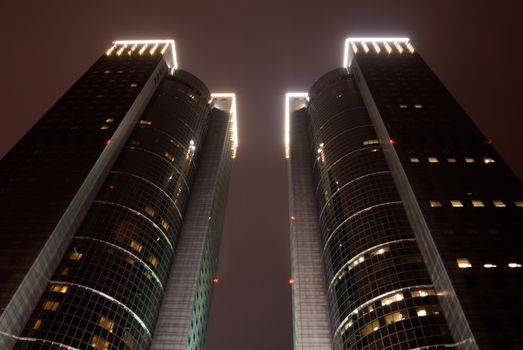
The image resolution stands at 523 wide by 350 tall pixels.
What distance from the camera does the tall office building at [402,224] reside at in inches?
2601

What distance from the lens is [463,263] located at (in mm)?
68188

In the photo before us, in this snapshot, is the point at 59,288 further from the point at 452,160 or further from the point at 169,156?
the point at 452,160

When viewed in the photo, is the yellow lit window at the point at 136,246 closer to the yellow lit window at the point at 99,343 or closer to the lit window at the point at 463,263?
the yellow lit window at the point at 99,343

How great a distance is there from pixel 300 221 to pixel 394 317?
152ft

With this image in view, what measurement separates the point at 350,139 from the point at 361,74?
25934 mm

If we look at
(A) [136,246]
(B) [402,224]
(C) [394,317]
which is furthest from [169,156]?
(C) [394,317]

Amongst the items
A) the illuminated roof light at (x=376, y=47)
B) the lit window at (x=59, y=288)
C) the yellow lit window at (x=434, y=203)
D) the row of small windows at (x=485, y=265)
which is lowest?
the lit window at (x=59, y=288)

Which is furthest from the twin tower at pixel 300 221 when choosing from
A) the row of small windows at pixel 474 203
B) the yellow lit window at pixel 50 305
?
the yellow lit window at pixel 50 305

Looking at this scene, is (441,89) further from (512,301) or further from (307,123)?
(512,301)

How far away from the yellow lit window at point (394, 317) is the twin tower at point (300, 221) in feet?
1.07

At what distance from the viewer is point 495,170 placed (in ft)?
290

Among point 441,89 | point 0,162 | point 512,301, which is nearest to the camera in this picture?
point 512,301

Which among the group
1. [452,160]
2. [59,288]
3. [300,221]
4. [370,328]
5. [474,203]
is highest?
[300,221]

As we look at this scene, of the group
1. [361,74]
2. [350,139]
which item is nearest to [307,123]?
[361,74]
